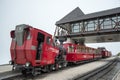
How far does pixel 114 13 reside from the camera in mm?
22938

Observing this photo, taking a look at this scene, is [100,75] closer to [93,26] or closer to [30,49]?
[30,49]

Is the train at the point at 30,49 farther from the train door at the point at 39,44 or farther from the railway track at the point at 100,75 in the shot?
the railway track at the point at 100,75

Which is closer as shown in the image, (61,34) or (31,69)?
(31,69)

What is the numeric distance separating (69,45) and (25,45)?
7.41m

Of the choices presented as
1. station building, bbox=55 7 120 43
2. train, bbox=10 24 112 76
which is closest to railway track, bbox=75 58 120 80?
train, bbox=10 24 112 76

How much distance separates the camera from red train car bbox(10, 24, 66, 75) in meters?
7.80

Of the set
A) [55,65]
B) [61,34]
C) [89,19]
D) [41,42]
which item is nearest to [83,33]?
[89,19]

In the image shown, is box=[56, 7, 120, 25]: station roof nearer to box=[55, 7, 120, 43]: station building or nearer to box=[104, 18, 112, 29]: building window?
box=[55, 7, 120, 43]: station building

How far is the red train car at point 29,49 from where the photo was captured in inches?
307

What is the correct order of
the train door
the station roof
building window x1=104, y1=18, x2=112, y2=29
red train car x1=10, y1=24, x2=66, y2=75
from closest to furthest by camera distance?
red train car x1=10, y1=24, x2=66, y2=75, the train door, the station roof, building window x1=104, y1=18, x2=112, y2=29

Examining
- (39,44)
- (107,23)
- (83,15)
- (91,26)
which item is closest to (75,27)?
(83,15)

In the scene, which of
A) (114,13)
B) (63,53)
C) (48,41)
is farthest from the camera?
(114,13)

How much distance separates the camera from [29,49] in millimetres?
7707

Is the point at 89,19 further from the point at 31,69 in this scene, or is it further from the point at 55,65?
the point at 31,69
